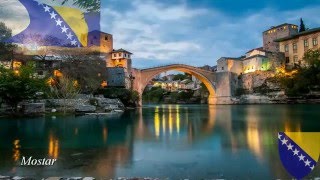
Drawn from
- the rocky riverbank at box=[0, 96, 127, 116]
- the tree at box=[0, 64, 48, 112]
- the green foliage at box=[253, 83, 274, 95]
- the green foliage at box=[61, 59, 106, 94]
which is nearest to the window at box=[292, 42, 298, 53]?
the green foliage at box=[253, 83, 274, 95]

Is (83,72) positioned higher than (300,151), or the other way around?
(83,72)

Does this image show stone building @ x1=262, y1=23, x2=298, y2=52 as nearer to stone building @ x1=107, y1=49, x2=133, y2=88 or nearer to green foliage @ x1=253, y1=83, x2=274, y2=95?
green foliage @ x1=253, y1=83, x2=274, y2=95

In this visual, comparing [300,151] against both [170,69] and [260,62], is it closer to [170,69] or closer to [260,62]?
[170,69]

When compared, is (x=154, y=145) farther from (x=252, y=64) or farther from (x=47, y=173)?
(x=252, y=64)

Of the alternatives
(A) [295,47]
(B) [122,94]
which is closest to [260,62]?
(A) [295,47]

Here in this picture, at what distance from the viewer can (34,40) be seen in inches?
795

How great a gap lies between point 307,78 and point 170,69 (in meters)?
24.1

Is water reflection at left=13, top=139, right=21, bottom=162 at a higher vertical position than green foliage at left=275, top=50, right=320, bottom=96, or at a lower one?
lower

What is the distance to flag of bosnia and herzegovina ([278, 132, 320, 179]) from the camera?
465cm

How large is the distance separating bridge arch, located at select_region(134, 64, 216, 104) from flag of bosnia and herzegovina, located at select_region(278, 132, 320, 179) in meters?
46.5

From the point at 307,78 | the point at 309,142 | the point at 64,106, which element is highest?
the point at 307,78

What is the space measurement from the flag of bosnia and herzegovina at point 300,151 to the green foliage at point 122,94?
119 feet

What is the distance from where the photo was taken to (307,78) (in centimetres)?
4666

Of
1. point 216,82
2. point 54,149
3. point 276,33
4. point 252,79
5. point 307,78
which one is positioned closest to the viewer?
point 54,149
